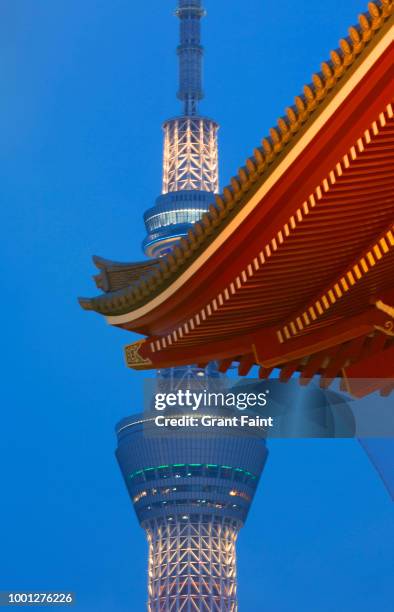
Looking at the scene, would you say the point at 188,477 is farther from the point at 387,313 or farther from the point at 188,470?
the point at 387,313

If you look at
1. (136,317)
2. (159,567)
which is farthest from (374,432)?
(159,567)

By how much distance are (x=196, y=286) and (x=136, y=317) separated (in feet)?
3.66

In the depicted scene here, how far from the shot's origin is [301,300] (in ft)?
38.3

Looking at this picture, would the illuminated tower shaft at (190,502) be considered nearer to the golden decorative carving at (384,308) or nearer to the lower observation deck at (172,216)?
the lower observation deck at (172,216)

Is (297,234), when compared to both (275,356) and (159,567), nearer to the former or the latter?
(275,356)

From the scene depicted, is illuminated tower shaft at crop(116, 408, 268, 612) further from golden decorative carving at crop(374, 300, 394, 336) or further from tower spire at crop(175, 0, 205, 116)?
golden decorative carving at crop(374, 300, 394, 336)

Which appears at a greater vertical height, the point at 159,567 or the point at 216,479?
→ the point at 216,479

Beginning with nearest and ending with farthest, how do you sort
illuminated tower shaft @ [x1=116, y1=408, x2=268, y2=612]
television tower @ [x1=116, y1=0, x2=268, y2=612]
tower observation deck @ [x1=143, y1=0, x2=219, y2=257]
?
1. illuminated tower shaft @ [x1=116, y1=408, x2=268, y2=612]
2. television tower @ [x1=116, y1=0, x2=268, y2=612]
3. tower observation deck @ [x1=143, y1=0, x2=219, y2=257]

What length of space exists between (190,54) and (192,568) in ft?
164

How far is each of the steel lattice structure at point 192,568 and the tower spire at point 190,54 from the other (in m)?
41.3

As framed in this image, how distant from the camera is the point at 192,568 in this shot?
89.4 metres

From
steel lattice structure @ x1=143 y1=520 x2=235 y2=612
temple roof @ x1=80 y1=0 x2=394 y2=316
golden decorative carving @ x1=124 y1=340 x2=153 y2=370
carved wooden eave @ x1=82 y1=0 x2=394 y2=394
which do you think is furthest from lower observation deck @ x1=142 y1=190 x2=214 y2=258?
temple roof @ x1=80 y1=0 x2=394 y2=316

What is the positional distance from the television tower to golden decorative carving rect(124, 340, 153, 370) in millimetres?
72865

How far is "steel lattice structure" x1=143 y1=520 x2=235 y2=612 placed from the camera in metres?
89.4
